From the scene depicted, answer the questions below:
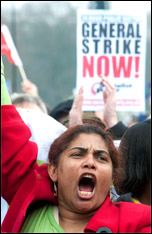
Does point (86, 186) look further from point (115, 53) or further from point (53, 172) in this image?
point (115, 53)

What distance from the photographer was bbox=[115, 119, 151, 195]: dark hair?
2.86 m

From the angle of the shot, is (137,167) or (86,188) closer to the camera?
(86,188)

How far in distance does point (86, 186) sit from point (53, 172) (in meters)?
0.19

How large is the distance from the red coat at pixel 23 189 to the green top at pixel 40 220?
6cm

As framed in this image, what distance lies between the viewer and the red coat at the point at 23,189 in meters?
2.08

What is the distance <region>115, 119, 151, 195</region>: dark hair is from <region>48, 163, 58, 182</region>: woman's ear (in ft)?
1.66

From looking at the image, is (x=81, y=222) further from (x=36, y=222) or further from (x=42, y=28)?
(x=42, y=28)

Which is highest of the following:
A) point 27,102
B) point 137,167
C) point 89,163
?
point 89,163

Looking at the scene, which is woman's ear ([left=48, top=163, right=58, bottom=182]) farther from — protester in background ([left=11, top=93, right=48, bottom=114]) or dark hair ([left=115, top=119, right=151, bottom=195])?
protester in background ([left=11, top=93, right=48, bottom=114])

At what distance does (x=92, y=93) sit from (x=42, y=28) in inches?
220

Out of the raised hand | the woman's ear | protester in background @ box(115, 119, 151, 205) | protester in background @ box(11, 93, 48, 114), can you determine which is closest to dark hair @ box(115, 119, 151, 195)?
protester in background @ box(115, 119, 151, 205)

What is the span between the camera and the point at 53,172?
244 centimetres

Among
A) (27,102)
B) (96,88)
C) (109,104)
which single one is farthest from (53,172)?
(96,88)

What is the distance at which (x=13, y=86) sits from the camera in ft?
28.9
